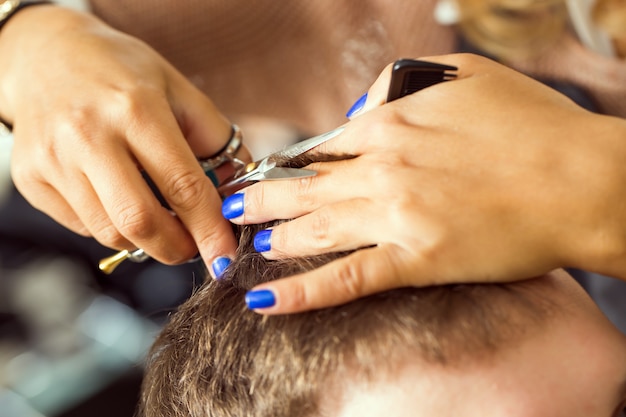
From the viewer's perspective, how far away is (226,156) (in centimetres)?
98

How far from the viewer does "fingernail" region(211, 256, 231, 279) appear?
2.75 feet

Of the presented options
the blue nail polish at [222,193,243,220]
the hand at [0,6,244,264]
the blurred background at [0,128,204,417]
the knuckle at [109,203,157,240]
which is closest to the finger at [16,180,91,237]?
the hand at [0,6,244,264]

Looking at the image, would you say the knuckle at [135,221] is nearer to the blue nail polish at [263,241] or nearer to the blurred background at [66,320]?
the blue nail polish at [263,241]

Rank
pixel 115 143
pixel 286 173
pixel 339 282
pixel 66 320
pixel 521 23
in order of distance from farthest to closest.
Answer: pixel 66 320 < pixel 521 23 < pixel 115 143 < pixel 286 173 < pixel 339 282

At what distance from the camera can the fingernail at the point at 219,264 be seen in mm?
838

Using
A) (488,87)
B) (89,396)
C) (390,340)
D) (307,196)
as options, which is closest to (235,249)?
(307,196)

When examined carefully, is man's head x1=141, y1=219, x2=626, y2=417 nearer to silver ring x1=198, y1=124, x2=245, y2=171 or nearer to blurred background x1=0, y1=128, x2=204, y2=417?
silver ring x1=198, y1=124, x2=245, y2=171

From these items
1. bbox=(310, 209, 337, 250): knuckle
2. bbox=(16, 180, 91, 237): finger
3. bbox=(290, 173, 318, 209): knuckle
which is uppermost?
bbox=(290, 173, 318, 209): knuckle

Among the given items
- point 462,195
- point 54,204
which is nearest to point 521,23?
point 462,195

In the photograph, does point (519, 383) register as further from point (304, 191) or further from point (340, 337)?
point (304, 191)

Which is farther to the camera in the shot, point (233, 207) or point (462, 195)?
point (233, 207)

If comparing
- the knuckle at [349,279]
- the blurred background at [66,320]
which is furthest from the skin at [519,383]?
the blurred background at [66,320]

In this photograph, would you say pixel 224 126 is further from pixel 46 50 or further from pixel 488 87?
pixel 488 87

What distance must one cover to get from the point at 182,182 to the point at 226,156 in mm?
169
